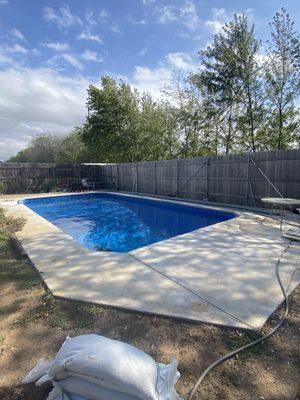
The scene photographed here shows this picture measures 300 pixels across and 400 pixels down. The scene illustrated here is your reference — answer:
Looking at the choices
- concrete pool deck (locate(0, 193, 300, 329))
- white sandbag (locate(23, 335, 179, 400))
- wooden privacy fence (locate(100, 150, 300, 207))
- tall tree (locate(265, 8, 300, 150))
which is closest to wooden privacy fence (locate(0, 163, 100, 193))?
wooden privacy fence (locate(100, 150, 300, 207))

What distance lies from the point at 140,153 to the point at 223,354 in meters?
20.7

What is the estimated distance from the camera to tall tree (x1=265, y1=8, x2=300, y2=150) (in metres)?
13.0

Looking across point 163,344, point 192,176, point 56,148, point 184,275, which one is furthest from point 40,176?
point 56,148

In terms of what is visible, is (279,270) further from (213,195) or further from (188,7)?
(188,7)

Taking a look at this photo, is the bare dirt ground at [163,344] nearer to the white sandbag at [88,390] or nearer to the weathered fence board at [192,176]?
the white sandbag at [88,390]

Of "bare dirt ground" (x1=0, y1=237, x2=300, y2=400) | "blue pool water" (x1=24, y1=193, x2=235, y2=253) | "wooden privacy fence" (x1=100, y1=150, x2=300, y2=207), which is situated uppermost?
"wooden privacy fence" (x1=100, y1=150, x2=300, y2=207)

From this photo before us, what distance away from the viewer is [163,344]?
89.6 inches

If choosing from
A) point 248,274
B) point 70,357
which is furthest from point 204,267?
point 70,357

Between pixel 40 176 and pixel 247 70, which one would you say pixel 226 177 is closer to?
pixel 247 70

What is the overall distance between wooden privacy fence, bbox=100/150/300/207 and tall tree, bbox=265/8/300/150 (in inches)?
265

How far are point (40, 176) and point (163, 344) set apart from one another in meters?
16.8

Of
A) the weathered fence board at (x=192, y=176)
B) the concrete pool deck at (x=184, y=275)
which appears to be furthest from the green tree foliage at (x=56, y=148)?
the concrete pool deck at (x=184, y=275)

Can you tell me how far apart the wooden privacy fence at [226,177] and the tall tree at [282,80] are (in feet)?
22.1

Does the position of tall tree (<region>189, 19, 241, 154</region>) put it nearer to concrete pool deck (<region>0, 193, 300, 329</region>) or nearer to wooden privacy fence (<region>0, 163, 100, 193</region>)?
wooden privacy fence (<region>0, 163, 100, 193</region>)
